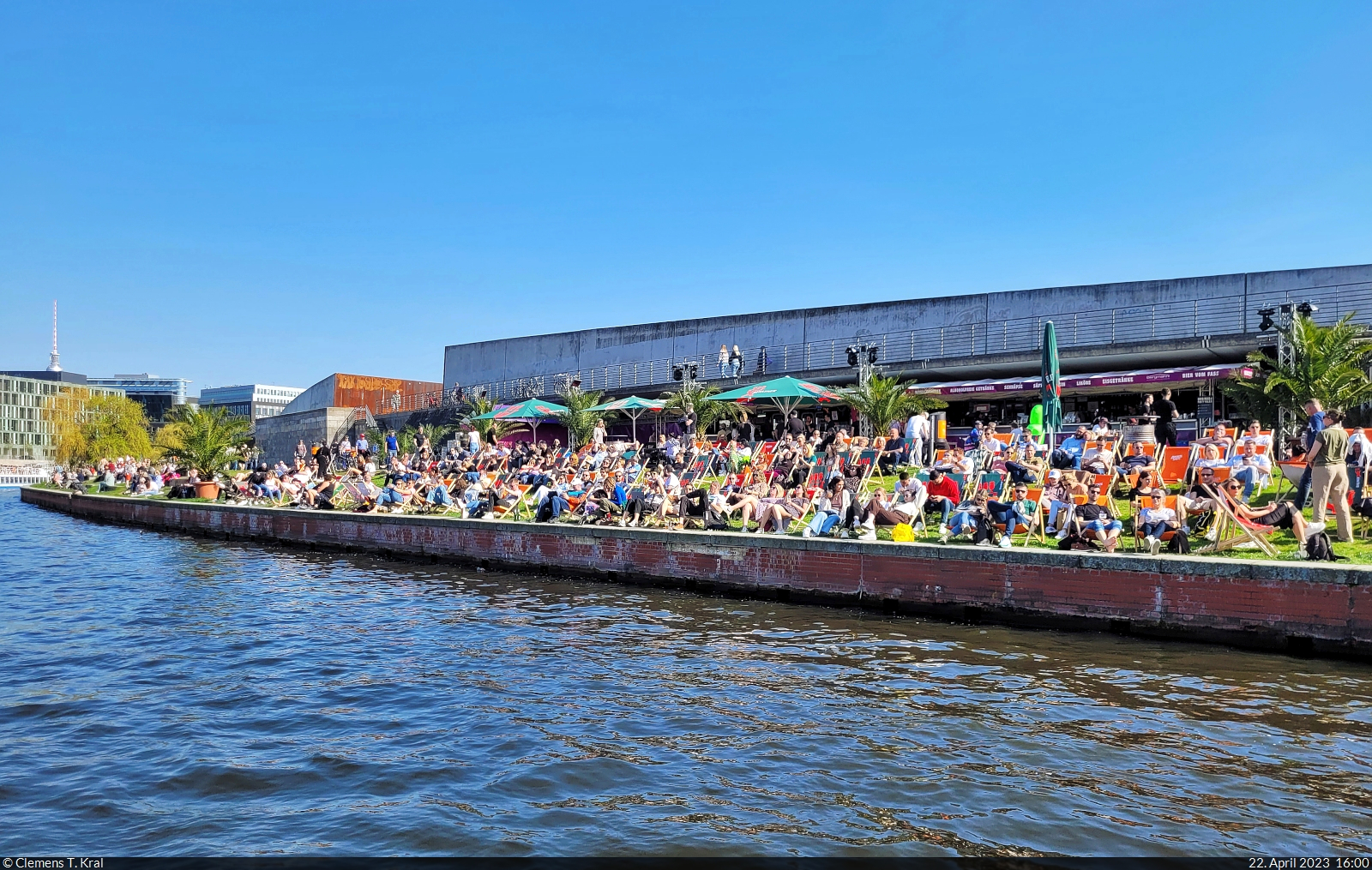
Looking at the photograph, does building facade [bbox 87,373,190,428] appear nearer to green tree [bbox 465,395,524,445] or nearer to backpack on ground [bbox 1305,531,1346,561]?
green tree [bbox 465,395,524,445]

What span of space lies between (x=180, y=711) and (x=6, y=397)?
132311mm

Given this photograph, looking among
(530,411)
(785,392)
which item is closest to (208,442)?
(530,411)

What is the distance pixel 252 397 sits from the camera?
14888 cm

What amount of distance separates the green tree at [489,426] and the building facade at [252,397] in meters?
121

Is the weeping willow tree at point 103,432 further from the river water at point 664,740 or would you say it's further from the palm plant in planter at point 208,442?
the river water at point 664,740

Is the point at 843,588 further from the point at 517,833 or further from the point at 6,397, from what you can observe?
the point at 6,397

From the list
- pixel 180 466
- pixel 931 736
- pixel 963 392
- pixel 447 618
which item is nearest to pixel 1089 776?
pixel 931 736

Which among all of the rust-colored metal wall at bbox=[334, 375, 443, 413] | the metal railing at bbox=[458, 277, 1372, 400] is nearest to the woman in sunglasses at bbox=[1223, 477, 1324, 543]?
the metal railing at bbox=[458, 277, 1372, 400]

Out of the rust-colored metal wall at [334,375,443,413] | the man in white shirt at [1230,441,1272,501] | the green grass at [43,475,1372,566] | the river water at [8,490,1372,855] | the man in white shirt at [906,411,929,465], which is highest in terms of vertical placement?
the rust-colored metal wall at [334,375,443,413]

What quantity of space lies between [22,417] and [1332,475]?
454 ft

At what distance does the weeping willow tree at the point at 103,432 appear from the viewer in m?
50.9

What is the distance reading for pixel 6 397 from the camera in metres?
113

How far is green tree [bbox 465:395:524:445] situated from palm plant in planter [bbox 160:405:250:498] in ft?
24.8

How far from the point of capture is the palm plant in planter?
28109mm
